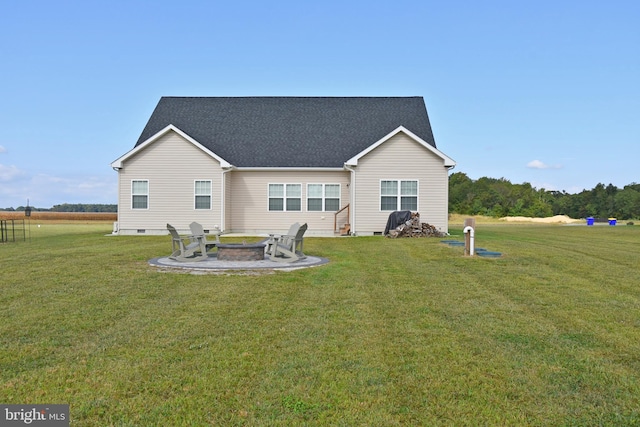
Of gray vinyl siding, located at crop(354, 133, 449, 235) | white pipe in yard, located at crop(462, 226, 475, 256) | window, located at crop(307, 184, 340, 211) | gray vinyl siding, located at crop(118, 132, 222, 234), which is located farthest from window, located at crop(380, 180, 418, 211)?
white pipe in yard, located at crop(462, 226, 475, 256)

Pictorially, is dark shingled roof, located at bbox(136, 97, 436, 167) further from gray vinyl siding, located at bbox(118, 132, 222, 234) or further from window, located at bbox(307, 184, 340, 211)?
gray vinyl siding, located at bbox(118, 132, 222, 234)

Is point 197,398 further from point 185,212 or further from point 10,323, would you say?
point 185,212

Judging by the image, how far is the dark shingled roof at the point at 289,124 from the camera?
26.1m

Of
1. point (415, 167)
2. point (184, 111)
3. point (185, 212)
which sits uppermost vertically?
point (184, 111)

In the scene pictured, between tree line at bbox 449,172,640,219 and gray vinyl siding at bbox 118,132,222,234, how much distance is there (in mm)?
49307

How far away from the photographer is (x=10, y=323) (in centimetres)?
708

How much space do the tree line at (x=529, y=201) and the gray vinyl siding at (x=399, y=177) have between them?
45933mm

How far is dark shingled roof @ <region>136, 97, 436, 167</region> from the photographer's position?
26.1 metres

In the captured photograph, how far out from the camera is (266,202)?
83.4 feet

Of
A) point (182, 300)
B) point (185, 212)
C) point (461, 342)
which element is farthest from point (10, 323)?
point (185, 212)

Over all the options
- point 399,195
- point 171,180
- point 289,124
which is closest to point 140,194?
point 171,180

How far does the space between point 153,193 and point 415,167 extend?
12102 mm

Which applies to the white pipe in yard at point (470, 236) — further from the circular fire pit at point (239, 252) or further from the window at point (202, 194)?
the window at point (202, 194)

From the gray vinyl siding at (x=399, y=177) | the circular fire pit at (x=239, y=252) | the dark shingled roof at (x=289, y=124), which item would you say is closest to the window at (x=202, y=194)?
the dark shingled roof at (x=289, y=124)
